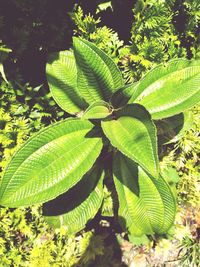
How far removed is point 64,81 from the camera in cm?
273

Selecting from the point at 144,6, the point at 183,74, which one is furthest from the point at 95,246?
the point at 144,6

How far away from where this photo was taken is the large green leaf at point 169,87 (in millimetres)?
2451

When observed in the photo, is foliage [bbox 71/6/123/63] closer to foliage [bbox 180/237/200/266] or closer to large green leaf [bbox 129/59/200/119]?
large green leaf [bbox 129/59/200/119]

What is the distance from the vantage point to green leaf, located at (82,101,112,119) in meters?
2.32

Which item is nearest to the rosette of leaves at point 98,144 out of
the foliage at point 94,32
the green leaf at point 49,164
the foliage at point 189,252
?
the green leaf at point 49,164

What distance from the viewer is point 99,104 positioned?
8.15 feet

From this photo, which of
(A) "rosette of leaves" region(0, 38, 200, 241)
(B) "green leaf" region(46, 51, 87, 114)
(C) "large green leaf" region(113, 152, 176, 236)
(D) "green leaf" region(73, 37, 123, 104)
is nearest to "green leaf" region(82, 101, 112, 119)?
(A) "rosette of leaves" region(0, 38, 200, 241)

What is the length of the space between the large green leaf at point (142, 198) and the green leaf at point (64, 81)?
1.69 feet

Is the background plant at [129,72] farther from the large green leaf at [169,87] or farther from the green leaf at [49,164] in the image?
the green leaf at [49,164]

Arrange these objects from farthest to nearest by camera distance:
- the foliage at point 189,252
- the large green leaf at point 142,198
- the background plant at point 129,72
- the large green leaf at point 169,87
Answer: the foliage at point 189,252 → the background plant at point 129,72 → the large green leaf at point 142,198 → the large green leaf at point 169,87

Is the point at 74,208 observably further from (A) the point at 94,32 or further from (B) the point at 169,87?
(A) the point at 94,32

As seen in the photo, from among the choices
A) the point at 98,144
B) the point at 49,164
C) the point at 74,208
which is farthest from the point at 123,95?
the point at 74,208

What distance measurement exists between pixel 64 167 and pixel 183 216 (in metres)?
1.43

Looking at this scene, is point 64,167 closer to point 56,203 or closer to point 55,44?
point 56,203
